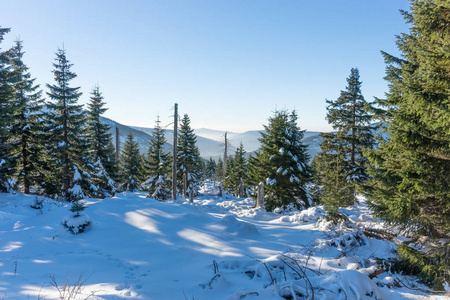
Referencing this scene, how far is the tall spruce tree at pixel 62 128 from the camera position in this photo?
59.6 feet

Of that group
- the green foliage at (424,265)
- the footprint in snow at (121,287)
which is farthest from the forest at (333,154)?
the footprint in snow at (121,287)

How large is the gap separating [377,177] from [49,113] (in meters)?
24.4

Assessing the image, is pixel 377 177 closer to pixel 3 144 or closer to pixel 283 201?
pixel 283 201

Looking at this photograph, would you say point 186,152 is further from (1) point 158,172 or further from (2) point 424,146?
(2) point 424,146

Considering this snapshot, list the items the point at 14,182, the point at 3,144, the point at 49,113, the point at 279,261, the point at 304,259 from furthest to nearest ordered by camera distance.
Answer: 1. the point at 49,113
2. the point at 14,182
3. the point at 3,144
4. the point at 304,259
5. the point at 279,261

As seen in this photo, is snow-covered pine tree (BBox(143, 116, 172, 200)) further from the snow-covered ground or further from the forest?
the snow-covered ground

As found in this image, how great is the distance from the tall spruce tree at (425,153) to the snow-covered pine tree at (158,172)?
21.5 metres

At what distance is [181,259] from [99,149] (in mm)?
21506

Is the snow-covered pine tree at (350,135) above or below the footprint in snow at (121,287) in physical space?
above

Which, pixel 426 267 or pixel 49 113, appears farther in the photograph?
pixel 49 113

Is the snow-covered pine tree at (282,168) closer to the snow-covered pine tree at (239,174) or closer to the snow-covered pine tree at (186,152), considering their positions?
the snow-covered pine tree at (186,152)

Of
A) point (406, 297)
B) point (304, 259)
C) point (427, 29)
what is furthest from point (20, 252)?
point (427, 29)

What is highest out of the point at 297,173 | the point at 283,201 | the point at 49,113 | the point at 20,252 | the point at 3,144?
the point at 49,113

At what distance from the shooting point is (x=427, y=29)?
5.93 meters
